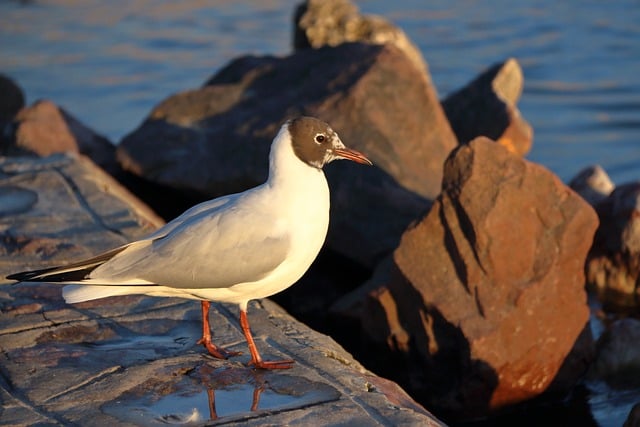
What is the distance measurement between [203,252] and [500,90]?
5.57 metres

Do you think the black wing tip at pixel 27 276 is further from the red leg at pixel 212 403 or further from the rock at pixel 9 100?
the rock at pixel 9 100

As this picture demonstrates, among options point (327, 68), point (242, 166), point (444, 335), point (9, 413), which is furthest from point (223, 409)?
point (327, 68)

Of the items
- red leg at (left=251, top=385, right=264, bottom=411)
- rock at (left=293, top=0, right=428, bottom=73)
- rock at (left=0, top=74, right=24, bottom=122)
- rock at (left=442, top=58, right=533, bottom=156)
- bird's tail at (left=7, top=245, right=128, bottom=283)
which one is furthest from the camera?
rock at (left=0, top=74, right=24, bottom=122)

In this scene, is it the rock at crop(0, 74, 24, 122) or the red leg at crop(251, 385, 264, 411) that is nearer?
the red leg at crop(251, 385, 264, 411)

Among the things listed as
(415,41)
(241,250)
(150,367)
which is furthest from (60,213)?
(415,41)

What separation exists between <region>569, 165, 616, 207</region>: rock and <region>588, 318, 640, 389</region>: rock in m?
1.77

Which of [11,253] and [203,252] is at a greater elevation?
[203,252]

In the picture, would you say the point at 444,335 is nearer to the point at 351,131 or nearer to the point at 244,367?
the point at 244,367

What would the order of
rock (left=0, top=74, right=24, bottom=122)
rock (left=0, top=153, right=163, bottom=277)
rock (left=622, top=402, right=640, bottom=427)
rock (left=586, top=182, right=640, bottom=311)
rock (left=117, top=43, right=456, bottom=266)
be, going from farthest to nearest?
rock (left=0, top=74, right=24, bottom=122) < rock (left=117, top=43, right=456, bottom=266) < rock (left=586, top=182, right=640, bottom=311) < rock (left=0, top=153, right=163, bottom=277) < rock (left=622, top=402, right=640, bottom=427)

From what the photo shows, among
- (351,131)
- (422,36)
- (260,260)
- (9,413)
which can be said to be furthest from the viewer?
(422,36)

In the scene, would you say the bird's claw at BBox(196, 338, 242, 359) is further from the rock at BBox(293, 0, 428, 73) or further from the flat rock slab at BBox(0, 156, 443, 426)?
the rock at BBox(293, 0, 428, 73)

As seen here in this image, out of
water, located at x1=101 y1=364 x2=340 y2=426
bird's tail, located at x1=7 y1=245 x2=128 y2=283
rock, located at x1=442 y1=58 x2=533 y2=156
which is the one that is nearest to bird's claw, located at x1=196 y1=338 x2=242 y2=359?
water, located at x1=101 y1=364 x2=340 y2=426

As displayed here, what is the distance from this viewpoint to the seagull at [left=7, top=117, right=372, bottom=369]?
17.2 feet

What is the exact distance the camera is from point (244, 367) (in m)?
5.36
